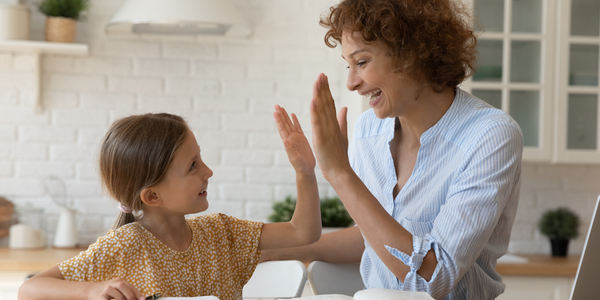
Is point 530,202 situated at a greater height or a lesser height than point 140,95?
lesser

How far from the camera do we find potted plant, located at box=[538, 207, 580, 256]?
279 cm

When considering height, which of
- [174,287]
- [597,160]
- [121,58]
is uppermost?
[121,58]

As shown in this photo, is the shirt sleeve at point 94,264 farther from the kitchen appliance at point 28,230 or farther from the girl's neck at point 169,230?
the kitchen appliance at point 28,230

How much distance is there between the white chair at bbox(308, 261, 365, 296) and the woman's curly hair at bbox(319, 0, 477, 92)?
0.56 meters

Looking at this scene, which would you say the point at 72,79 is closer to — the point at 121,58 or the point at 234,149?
the point at 121,58

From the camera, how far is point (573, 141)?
2590 millimetres

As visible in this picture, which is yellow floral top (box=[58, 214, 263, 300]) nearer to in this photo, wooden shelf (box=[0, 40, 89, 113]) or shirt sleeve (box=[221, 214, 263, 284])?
shirt sleeve (box=[221, 214, 263, 284])

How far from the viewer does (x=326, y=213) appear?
8.32 ft

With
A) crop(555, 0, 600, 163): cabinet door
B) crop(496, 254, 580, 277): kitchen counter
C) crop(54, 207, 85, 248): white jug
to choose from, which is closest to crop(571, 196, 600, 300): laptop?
crop(496, 254, 580, 277): kitchen counter

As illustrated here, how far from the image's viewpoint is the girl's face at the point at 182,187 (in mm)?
1277

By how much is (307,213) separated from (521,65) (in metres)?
1.63

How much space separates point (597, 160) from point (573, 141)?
0.14m

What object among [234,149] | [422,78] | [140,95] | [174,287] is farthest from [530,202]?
[174,287]

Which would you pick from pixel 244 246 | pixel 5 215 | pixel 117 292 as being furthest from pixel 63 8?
pixel 117 292
